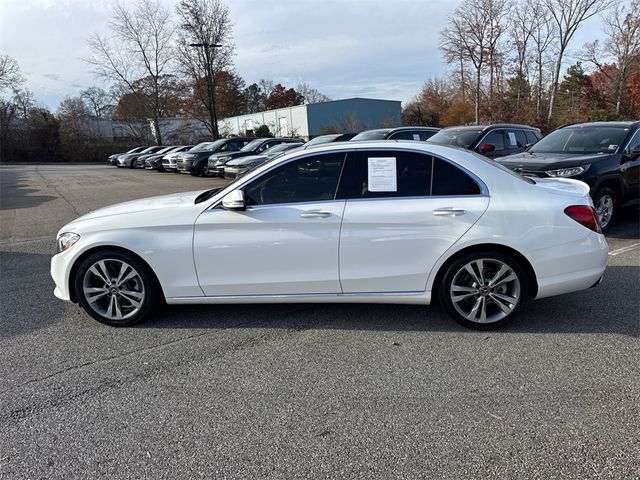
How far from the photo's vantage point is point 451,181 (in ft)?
12.1

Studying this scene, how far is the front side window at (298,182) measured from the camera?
376 centimetres

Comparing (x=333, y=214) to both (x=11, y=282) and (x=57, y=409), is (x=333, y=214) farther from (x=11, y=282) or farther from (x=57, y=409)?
(x=11, y=282)

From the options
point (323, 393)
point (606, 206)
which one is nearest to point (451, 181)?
point (323, 393)

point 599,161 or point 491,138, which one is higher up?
point 491,138

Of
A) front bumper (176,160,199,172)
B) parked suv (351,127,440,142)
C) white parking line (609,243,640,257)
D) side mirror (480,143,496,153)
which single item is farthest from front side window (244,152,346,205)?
front bumper (176,160,199,172)

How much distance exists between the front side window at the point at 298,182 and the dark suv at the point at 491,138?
672 cm

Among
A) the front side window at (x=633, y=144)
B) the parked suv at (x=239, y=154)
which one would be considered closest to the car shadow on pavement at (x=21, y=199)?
the parked suv at (x=239, y=154)

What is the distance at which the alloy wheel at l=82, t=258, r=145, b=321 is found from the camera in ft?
12.8

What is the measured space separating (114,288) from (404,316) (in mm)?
2649

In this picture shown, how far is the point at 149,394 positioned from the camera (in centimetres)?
296

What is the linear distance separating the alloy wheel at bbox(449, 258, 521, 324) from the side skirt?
283 millimetres

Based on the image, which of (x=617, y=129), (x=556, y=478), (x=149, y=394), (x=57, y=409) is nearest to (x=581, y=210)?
(x=556, y=478)

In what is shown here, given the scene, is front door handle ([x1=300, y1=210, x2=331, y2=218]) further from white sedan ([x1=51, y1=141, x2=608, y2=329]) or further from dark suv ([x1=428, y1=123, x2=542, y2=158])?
dark suv ([x1=428, y1=123, x2=542, y2=158])

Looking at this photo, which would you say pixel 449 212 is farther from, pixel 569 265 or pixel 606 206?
pixel 606 206
